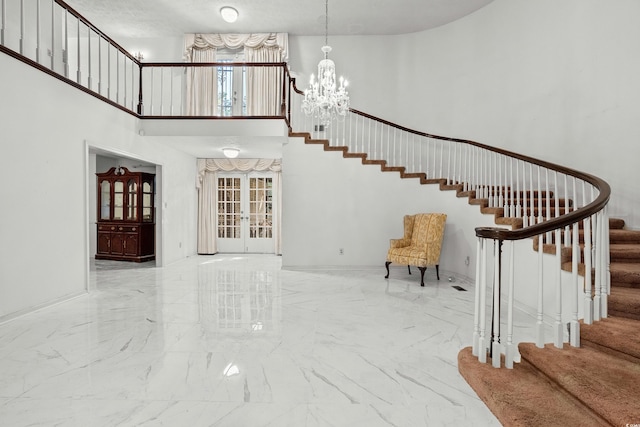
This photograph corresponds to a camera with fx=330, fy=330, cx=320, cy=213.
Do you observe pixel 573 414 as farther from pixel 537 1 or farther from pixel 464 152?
pixel 537 1

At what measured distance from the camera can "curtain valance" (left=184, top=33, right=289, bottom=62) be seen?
7.45 metres

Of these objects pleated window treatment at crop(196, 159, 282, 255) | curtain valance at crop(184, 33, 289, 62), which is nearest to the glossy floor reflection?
pleated window treatment at crop(196, 159, 282, 255)

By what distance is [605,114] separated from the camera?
4.47 metres

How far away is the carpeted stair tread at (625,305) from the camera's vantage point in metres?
2.39

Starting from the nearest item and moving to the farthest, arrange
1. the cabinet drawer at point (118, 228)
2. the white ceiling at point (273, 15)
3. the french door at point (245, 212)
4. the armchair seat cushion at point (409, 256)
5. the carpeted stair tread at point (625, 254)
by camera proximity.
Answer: the carpeted stair tread at point (625, 254) → the armchair seat cushion at point (409, 256) → the white ceiling at point (273, 15) → the cabinet drawer at point (118, 228) → the french door at point (245, 212)

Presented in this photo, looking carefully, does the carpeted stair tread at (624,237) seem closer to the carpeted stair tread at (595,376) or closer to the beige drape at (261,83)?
the carpeted stair tread at (595,376)

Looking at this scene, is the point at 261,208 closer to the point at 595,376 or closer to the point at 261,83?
the point at 261,83

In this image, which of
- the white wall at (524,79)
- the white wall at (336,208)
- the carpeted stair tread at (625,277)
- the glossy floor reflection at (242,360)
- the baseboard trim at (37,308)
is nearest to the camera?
the glossy floor reflection at (242,360)

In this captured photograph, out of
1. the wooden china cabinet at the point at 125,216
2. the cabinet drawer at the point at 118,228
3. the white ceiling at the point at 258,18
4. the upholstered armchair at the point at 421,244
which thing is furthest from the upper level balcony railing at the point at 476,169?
the cabinet drawer at the point at 118,228

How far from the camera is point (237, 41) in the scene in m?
7.53

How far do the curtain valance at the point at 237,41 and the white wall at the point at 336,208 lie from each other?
8.82ft

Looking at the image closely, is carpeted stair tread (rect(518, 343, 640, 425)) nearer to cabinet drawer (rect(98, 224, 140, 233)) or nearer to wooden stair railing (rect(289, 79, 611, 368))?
wooden stair railing (rect(289, 79, 611, 368))

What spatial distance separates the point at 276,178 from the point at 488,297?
554 cm

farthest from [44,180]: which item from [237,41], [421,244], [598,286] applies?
[598,286]
